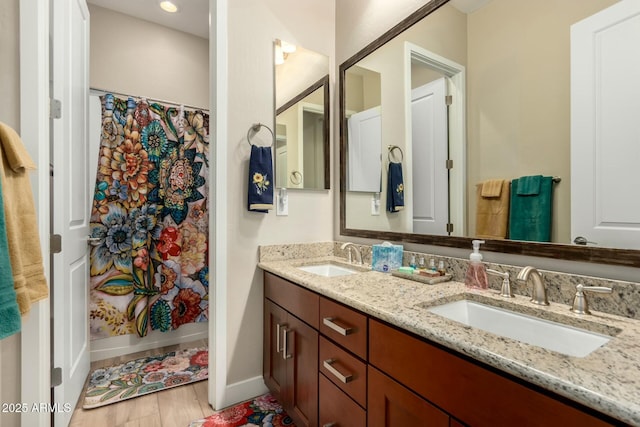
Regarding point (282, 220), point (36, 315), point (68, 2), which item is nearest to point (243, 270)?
point (282, 220)

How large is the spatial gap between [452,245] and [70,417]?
6.94 feet

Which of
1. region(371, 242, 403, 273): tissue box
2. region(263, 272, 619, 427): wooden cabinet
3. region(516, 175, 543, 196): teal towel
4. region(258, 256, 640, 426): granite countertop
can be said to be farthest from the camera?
region(371, 242, 403, 273): tissue box

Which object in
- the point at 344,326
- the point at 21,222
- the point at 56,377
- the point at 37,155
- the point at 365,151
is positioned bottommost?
the point at 56,377

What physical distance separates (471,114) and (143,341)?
274 centimetres

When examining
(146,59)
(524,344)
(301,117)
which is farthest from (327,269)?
(146,59)

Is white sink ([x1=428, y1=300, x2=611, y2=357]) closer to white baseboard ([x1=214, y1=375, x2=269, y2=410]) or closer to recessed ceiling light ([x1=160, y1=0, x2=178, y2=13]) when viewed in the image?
white baseboard ([x1=214, y1=375, x2=269, y2=410])

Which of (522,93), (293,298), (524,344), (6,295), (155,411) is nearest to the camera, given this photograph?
(524,344)

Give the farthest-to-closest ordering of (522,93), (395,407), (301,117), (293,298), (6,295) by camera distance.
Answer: (301,117) < (293,298) < (522,93) < (6,295) < (395,407)

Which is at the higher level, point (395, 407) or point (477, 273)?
point (477, 273)

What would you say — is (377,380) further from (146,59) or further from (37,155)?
(146,59)

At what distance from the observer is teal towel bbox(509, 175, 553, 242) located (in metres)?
1.00

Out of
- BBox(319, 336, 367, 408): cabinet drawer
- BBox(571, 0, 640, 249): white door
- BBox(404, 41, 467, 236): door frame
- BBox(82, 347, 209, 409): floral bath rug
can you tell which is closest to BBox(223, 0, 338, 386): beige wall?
BBox(82, 347, 209, 409): floral bath rug

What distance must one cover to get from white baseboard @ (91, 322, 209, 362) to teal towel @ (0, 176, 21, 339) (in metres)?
1.50

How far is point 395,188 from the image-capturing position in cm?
164
